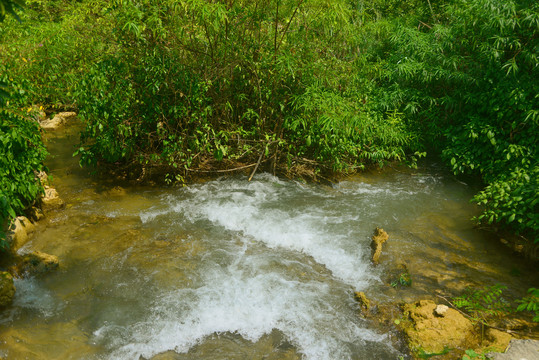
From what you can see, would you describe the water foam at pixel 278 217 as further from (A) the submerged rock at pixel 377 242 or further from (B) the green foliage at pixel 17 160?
(B) the green foliage at pixel 17 160

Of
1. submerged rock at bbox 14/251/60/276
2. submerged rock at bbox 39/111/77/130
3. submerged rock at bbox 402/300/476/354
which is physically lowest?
submerged rock at bbox 402/300/476/354

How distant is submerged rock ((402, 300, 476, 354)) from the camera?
3.23m

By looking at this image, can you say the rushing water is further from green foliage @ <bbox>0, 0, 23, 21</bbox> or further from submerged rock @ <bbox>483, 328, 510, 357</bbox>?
green foliage @ <bbox>0, 0, 23, 21</bbox>

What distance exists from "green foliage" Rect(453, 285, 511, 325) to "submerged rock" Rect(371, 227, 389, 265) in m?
0.94

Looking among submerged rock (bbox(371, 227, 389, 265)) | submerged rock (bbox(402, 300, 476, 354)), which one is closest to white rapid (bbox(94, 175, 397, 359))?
submerged rock (bbox(371, 227, 389, 265))

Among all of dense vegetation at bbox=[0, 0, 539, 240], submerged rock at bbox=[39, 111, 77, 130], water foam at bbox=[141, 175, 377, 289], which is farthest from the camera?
submerged rock at bbox=[39, 111, 77, 130]

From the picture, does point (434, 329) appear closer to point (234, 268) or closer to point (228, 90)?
point (234, 268)

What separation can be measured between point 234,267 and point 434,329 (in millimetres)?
2146

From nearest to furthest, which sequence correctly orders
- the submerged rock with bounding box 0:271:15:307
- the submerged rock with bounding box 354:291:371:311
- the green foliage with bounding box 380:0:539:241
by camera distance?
the submerged rock with bounding box 0:271:15:307, the submerged rock with bounding box 354:291:371:311, the green foliage with bounding box 380:0:539:241

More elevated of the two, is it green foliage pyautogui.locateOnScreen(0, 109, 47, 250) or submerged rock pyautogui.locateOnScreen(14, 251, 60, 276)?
green foliage pyautogui.locateOnScreen(0, 109, 47, 250)

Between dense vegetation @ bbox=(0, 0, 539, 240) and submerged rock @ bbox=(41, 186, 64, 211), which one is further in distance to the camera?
Result: dense vegetation @ bbox=(0, 0, 539, 240)

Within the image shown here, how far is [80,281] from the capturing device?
392 cm

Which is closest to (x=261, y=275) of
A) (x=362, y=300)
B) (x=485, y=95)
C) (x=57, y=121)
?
(x=362, y=300)

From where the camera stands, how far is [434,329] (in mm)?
3352
